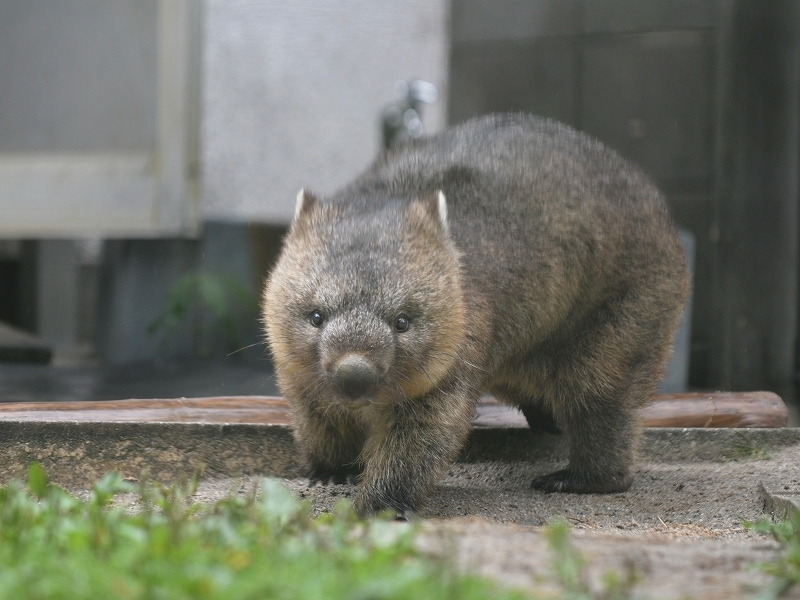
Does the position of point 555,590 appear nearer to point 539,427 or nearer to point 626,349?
point 626,349

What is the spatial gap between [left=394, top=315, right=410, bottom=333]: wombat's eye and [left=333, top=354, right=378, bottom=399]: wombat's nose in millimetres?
220

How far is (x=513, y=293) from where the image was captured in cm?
383

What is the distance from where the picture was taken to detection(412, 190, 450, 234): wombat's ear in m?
3.56

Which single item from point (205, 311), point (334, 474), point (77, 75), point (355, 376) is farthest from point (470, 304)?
point (77, 75)

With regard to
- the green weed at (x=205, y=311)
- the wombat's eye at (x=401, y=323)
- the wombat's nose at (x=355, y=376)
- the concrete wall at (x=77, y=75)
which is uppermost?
the concrete wall at (x=77, y=75)

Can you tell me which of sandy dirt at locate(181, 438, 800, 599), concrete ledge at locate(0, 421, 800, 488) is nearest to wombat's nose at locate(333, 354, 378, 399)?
sandy dirt at locate(181, 438, 800, 599)

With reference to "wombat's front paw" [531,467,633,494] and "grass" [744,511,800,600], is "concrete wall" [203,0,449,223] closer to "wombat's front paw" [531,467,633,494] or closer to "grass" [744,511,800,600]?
"wombat's front paw" [531,467,633,494]

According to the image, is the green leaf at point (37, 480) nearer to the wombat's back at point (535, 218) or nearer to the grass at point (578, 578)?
the grass at point (578, 578)

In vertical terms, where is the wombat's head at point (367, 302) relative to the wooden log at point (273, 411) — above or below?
above

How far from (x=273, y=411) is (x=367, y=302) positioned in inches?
60.2

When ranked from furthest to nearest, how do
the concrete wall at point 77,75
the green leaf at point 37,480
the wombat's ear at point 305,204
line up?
the concrete wall at point 77,75
the wombat's ear at point 305,204
the green leaf at point 37,480

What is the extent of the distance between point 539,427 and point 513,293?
0.98m

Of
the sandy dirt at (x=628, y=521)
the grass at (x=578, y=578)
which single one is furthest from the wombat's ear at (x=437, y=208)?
the grass at (x=578, y=578)

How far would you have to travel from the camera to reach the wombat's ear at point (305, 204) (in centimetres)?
369
